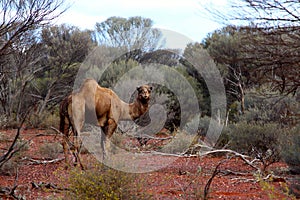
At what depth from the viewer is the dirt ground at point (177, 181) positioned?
621cm

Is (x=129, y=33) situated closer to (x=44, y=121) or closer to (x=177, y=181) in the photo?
(x=44, y=121)

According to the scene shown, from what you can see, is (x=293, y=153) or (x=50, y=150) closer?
(x=293, y=153)

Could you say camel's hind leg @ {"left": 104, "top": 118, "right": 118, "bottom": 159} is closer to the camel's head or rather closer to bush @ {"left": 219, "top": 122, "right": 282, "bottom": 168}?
the camel's head

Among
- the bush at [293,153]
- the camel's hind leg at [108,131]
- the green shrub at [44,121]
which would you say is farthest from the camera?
the green shrub at [44,121]

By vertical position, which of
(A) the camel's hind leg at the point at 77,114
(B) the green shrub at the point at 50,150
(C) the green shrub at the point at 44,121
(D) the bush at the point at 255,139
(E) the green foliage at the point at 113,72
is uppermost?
(E) the green foliage at the point at 113,72

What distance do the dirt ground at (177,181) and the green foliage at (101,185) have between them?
0.77 feet

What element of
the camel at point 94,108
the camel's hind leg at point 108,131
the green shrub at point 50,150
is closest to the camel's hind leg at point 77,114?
the camel at point 94,108

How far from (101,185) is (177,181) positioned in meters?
2.73

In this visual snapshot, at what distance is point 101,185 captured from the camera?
17.1 ft

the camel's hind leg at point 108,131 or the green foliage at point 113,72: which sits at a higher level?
the green foliage at point 113,72

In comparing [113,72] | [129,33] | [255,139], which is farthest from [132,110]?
[129,33]

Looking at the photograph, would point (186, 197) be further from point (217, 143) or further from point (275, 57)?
point (217, 143)

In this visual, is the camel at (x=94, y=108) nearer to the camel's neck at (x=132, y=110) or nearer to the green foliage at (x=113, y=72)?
the camel's neck at (x=132, y=110)

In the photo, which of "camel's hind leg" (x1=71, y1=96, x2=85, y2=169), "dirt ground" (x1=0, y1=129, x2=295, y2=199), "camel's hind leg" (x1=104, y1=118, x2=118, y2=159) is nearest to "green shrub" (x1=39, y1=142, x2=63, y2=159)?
"dirt ground" (x1=0, y1=129, x2=295, y2=199)
